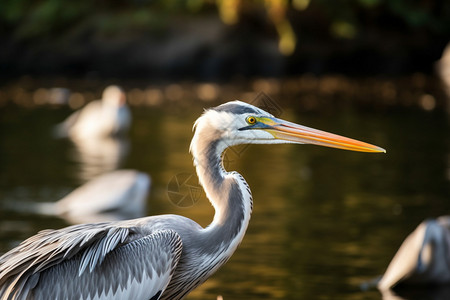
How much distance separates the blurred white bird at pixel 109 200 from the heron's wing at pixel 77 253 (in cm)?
472

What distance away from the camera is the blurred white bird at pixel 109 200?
9.59 m

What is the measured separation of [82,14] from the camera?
29688 mm

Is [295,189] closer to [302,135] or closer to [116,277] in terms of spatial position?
[302,135]

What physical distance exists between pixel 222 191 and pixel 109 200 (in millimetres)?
4926

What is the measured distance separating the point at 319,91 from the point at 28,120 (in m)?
Answer: 8.16

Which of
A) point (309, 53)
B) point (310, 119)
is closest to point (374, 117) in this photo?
point (310, 119)

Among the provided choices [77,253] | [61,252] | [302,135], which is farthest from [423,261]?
[61,252]

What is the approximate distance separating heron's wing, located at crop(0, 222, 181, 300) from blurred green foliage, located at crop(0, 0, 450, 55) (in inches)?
892

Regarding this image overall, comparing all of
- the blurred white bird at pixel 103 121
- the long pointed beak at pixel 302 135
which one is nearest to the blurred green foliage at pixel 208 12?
the blurred white bird at pixel 103 121

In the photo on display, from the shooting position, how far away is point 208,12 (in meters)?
29.4

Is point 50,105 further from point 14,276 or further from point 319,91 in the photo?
point 14,276

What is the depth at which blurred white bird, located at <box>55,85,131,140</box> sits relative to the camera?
52.1 feet

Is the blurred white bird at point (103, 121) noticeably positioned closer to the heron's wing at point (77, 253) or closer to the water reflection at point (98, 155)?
the water reflection at point (98, 155)

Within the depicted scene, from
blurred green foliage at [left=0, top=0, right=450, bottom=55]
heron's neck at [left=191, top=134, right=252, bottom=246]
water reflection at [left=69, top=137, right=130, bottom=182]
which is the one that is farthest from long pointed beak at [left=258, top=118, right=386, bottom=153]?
blurred green foliage at [left=0, top=0, right=450, bottom=55]
